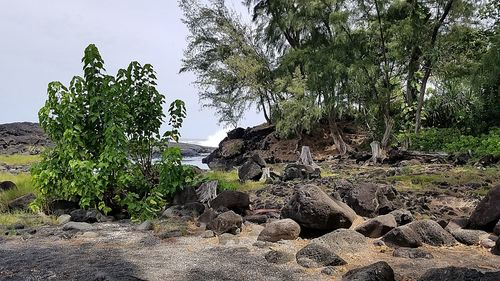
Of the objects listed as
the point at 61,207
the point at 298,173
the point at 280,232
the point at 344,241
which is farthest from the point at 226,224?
the point at 298,173

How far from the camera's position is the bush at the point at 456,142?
14266 mm

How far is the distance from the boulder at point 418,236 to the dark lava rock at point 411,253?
0.21 metres

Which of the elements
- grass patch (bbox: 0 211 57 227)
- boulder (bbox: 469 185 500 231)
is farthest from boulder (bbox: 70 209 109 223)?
boulder (bbox: 469 185 500 231)

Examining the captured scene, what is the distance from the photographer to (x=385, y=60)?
1978cm

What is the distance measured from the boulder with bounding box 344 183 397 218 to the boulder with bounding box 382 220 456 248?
1.23m

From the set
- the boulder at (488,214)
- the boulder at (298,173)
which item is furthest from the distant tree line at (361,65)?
the boulder at (488,214)

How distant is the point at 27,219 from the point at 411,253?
549 cm

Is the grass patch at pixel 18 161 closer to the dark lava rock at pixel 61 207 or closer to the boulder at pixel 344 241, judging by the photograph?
the dark lava rock at pixel 61 207

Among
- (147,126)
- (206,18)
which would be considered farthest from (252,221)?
(206,18)

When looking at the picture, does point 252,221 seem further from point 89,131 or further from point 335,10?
point 335,10

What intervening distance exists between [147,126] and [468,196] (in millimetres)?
5774

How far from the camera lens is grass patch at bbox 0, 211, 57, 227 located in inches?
245

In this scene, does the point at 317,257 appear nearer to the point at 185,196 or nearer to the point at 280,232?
the point at 280,232

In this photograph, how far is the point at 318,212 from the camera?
16.4ft
